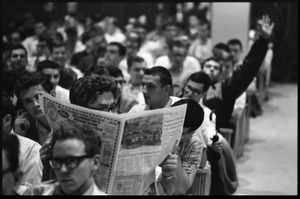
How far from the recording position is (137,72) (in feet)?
25.0

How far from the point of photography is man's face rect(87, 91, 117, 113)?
3625 mm

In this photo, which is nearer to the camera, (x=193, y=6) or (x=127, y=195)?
(x=127, y=195)

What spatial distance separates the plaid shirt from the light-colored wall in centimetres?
690

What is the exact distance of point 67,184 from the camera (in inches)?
111

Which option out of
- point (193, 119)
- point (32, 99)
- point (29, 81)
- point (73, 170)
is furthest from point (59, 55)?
point (73, 170)

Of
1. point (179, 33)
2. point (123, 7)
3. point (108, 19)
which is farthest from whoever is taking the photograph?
point (123, 7)

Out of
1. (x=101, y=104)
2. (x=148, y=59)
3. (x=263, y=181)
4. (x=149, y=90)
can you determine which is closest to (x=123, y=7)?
(x=148, y=59)

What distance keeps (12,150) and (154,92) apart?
88.6 inches

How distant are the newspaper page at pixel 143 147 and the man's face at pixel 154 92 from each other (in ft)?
5.23

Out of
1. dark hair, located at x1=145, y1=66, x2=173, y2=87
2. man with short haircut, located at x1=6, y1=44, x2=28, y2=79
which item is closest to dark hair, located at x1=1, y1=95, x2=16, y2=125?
dark hair, located at x1=145, y1=66, x2=173, y2=87

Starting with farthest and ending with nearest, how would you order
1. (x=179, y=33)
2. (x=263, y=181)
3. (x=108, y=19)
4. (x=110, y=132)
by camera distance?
(x=179, y=33) → (x=108, y=19) → (x=263, y=181) → (x=110, y=132)

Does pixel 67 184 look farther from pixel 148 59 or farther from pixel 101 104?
pixel 148 59

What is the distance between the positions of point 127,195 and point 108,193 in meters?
0.13

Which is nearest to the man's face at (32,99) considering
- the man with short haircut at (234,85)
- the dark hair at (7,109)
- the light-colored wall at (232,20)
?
the dark hair at (7,109)
